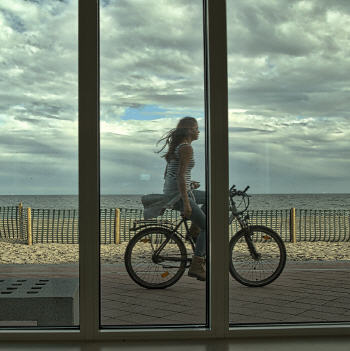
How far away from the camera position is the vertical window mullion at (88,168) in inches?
104

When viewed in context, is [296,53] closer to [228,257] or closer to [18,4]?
[228,257]

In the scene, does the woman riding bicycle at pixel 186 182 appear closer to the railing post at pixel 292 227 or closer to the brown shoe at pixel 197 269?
the brown shoe at pixel 197 269

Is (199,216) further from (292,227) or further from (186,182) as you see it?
(292,227)

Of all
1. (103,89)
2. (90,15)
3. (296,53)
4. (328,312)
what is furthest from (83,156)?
(328,312)

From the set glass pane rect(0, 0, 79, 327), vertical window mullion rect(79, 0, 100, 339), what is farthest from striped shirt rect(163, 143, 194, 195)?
glass pane rect(0, 0, 79, 327)

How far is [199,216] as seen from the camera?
2.80 m

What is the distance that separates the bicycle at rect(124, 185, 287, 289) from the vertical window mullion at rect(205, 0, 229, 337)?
130mm

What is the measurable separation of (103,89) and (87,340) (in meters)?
1.48

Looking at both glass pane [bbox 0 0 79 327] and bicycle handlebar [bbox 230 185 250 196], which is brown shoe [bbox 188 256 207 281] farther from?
glass pane [bbox 0 0 79 327]

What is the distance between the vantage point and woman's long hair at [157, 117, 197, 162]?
9.16 feet

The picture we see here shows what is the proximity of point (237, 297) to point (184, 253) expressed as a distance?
0.42 meters

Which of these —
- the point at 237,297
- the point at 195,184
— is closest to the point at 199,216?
the point at 195,184

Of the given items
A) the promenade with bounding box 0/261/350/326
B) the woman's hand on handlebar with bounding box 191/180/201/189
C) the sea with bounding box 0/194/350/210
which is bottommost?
the promenade with bounding box 0/261/350/326

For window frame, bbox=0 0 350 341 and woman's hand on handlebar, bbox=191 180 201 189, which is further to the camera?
woman's hand on handlebar, bbox=191 180 201 189
